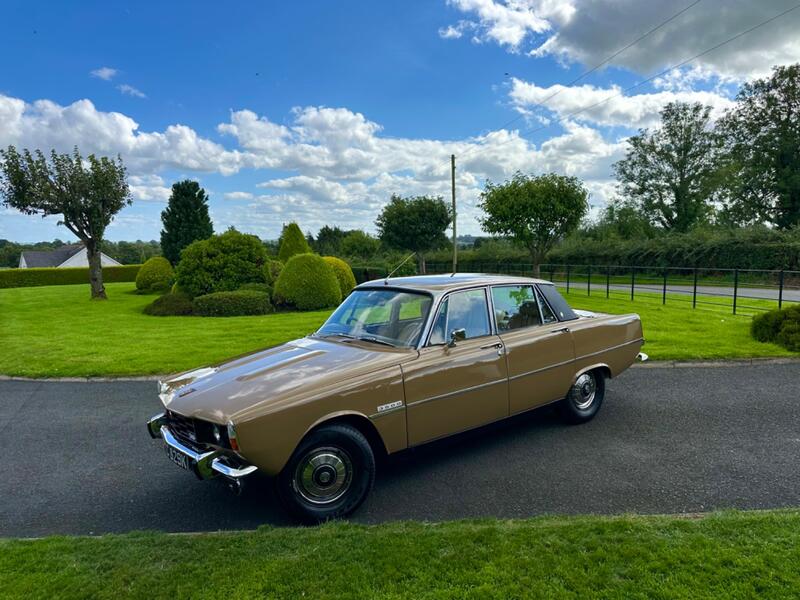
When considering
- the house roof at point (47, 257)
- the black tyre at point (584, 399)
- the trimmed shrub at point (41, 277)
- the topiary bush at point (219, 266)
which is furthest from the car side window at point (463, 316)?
the house roof at point (47, 257)

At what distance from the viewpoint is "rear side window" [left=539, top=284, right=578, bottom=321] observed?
5.21 meters

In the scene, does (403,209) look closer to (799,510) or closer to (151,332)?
(151,332)

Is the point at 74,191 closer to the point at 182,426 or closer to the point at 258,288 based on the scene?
the point at 258,288

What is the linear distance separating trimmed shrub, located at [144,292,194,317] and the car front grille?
536 inches

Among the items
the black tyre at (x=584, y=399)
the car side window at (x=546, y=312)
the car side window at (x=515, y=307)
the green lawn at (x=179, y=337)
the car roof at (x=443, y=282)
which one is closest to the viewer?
the car roof at (x=443, y=282)

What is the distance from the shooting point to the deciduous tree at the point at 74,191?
19.5 meters

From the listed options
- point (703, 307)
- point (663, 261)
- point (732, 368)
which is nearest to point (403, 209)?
point (663, 261)

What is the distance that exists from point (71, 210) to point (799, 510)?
24096 millimetres

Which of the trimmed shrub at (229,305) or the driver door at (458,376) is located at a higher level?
the driver door at (458,376)

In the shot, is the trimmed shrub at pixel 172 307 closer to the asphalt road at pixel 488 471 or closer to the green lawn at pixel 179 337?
the green lawn at pixel 179 337

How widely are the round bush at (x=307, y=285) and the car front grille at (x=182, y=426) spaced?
515 inches

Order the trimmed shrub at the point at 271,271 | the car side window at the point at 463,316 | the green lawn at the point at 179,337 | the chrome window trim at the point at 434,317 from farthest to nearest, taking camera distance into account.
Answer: the trimmed shrub at the point at 271,271 < the green lawn at the point at 179,337 < the car side window at the point at 463,316 < the chrome window trim at the point at 434,317

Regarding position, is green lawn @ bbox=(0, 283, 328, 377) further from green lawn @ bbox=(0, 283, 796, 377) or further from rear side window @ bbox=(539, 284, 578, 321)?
rear side window @ bbox=(539, 284, 578, 321)

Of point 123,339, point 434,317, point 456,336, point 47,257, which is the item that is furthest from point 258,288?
point 47,257
